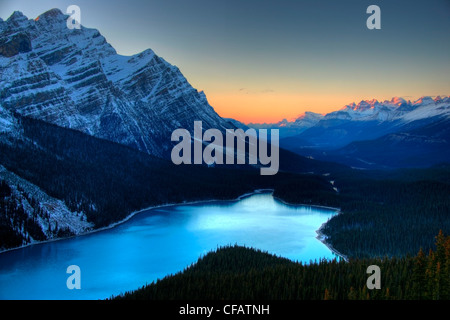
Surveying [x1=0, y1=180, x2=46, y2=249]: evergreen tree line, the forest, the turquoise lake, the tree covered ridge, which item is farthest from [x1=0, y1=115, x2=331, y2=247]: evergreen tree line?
the tree covered ridge

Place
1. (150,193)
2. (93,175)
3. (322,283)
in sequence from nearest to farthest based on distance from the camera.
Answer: (322,283), (93,175), (150,193)

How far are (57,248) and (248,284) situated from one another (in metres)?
55.9

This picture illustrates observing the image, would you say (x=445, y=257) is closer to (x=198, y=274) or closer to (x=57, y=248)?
(x=198, y=274)

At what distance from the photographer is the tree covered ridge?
160 feet

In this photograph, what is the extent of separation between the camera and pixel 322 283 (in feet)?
182

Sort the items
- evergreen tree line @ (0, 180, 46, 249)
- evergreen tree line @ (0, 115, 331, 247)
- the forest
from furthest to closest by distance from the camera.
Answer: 1. evergreen tree line @ (0, 115, 331, 247)
2. the forest
3. evergreen tree line @ (0, 180, 46, 249)

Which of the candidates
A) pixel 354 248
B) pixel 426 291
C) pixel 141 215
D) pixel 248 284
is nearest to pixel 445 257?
pixel 426 291

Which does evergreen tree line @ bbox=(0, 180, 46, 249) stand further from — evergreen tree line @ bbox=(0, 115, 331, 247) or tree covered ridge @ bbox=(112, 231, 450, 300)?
tree covered ridge @ bbox=(112, 231, 450, 300)

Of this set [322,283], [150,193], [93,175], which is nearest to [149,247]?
[93,175]

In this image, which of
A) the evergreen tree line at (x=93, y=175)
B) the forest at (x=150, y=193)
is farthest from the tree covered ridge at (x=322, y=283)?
the evergreen tree line at (x=93, y=175)

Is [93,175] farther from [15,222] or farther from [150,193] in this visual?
[15,222]

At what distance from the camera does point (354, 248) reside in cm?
9450

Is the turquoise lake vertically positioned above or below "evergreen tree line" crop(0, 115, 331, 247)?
below
